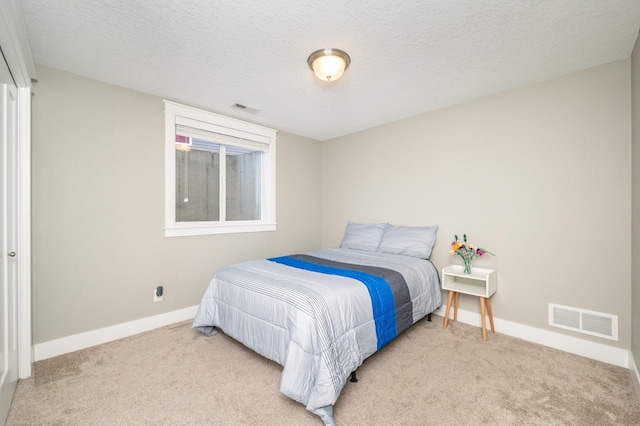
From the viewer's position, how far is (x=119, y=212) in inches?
105

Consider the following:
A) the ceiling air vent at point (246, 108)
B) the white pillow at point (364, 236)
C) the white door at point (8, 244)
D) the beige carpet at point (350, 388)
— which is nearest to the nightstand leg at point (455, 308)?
the beige carpet at point (350, 388)

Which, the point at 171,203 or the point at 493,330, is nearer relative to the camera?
the point at 493,330

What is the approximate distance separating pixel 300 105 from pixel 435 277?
235 cm

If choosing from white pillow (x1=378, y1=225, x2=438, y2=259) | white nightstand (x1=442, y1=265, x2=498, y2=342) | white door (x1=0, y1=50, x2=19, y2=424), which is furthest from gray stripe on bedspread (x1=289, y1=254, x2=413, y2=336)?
white door (x1=0, y1=50, x2=19, y2=424)

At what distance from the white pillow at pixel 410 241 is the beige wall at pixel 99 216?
209 centimetres

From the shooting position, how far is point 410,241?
10.6 feet

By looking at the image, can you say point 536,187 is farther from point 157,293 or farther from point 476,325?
point 157,293

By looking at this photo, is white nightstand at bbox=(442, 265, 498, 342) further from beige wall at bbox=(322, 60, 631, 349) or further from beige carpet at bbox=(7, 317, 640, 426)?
beige carpet at bbox=(7, 317, 640, 426)

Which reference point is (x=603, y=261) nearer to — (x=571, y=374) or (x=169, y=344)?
(x=571, y=374)

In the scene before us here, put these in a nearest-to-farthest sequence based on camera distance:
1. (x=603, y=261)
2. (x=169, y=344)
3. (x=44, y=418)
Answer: (x=44, y=418)
(x=603, y=261)
(x=169, y=344)

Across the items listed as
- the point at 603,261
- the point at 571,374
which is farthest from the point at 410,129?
the point at 571,374

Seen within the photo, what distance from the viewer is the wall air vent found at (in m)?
2.24

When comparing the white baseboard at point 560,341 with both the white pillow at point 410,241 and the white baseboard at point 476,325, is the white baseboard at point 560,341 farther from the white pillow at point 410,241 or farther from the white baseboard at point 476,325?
the white pillow at point 410,241

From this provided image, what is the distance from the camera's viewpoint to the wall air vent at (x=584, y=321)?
88.1 inches
